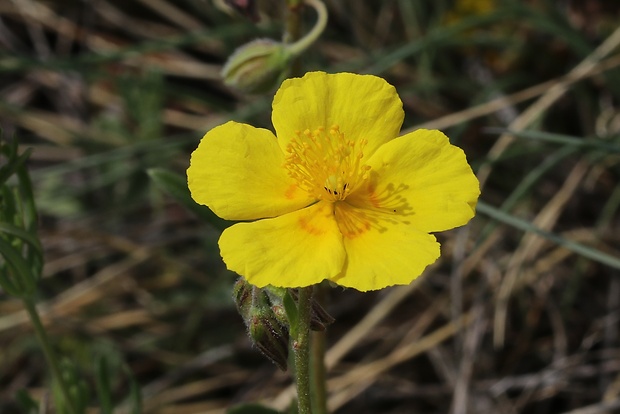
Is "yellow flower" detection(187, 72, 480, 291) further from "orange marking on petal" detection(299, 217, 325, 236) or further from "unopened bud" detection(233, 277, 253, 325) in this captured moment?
"unopened bud" detection(233, 277, 253, 325)

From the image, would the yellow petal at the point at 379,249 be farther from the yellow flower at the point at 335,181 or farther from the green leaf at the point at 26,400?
the green leaf at the point at 26,400

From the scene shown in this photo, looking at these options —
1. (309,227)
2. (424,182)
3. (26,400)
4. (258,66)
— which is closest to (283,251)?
(309,227)

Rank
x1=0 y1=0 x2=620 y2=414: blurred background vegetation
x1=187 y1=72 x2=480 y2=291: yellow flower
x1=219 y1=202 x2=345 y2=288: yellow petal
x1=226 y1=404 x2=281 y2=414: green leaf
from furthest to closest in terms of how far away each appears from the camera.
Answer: x1=0 y1=0 x2=620 y2=414: blurred background vegetation → x1=226 y1=404 x2=281 y2=414: green leaf → x1=187 y1=72 x2=480 y2=291: yellow flower → x1=219 y1=202 x2=345 y2=288: yellow petal

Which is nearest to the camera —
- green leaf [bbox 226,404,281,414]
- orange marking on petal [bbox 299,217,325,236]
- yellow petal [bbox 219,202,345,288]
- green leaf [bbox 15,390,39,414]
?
yellow petal [bbox 219,202,345,288]

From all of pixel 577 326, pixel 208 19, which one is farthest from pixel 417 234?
pixel 208 19

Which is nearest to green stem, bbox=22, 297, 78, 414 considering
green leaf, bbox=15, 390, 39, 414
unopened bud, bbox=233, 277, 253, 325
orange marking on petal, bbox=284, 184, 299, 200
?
green leaf, bbox=15, 390, 39, 414

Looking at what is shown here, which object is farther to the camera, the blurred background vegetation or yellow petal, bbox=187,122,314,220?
the blurred background vegetation

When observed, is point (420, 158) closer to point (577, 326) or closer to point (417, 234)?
point (417, 234)
